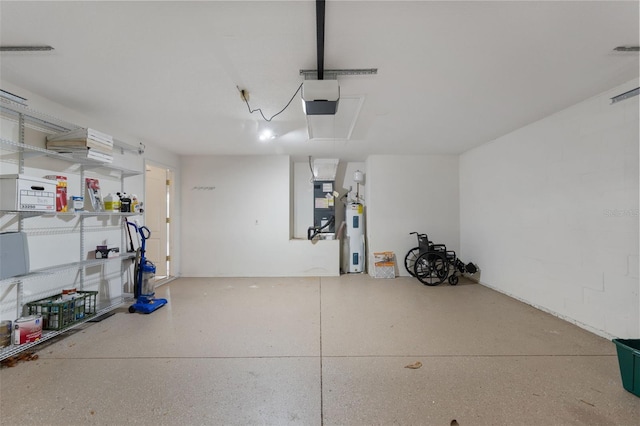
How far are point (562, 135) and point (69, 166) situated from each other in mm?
5534

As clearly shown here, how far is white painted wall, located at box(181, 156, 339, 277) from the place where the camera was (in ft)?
15.6

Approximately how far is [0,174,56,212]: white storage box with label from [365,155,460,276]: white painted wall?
4.39 metres

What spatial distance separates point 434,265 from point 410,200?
131 centimetres

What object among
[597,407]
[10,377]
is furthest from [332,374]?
[10,377]

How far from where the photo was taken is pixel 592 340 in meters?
2.32

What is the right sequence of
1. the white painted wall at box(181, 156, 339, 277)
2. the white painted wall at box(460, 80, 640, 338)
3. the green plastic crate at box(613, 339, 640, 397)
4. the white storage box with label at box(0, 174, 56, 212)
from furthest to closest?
the white painted wall at box(181, 156, 339, 277)
the white painted wall at box(460, 80, 640, 338)
the white storage box with label at box(0, 174, 56, 212)
the green plastic crate at box(613, 339, 640, 397)

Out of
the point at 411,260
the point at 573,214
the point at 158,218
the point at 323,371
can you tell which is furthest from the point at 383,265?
the point at 158,218

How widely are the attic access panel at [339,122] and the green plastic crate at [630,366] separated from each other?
274cm

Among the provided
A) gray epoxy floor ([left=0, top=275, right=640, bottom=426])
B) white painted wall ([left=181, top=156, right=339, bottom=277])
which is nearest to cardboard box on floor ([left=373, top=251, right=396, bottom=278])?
white painted wall ([left=181, top=156, right=339, bottom=277])

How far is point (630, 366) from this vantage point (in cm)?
163

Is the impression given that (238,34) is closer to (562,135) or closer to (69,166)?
(69,166)

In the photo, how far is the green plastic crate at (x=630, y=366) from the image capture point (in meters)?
1.60

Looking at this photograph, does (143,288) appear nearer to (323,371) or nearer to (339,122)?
(323,371)

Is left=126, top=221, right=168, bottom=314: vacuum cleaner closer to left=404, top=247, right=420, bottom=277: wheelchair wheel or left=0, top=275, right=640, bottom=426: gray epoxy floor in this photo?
left=0, top=275, right=640, bottom=426: gray epoxy floor
